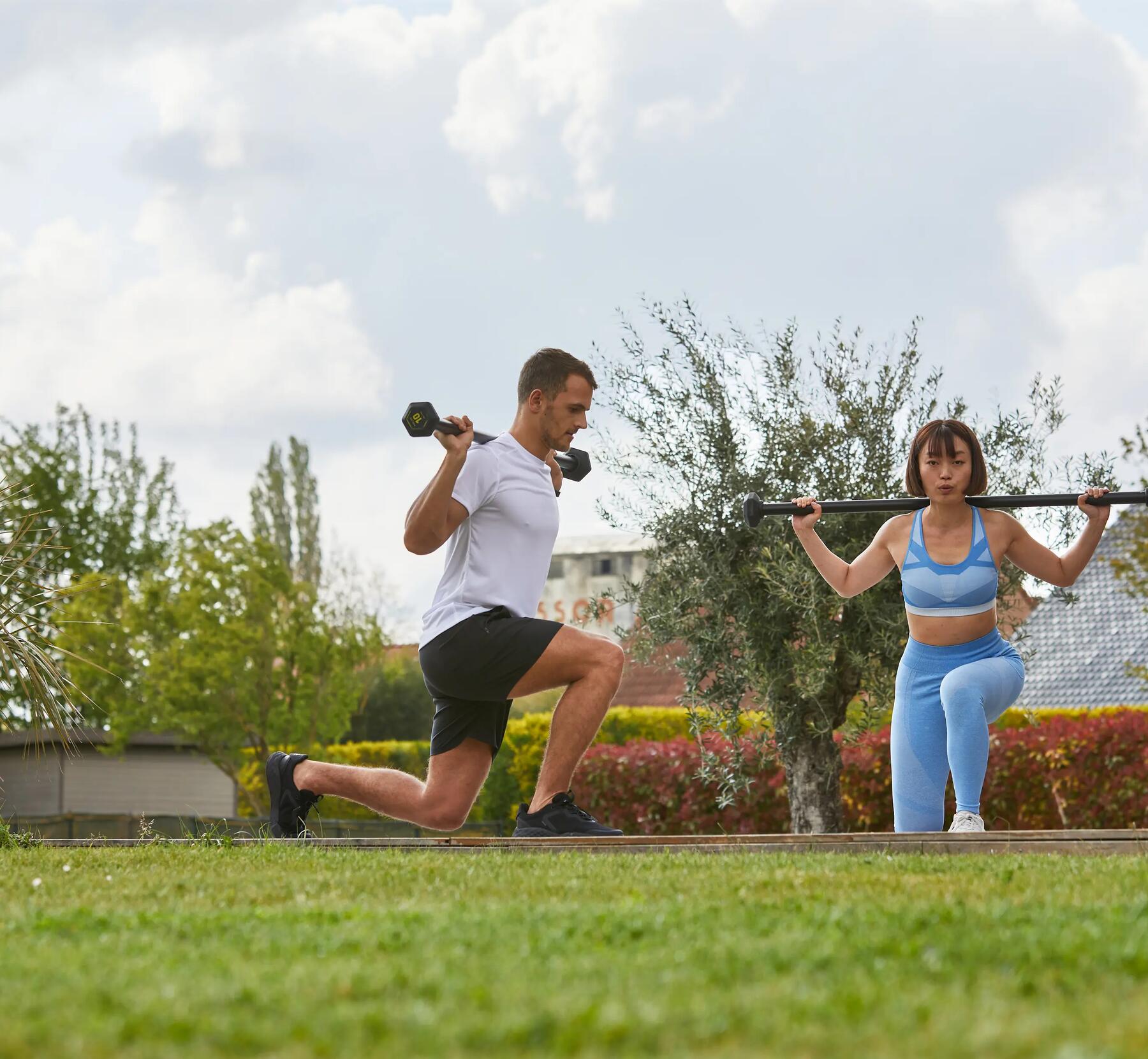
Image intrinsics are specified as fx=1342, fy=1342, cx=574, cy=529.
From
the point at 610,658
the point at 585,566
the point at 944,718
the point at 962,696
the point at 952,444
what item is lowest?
the point at 944,718

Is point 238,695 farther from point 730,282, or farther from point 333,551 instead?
point 333,551

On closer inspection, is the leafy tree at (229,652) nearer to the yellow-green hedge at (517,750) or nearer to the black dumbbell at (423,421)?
the yellow-green hedge at (517,750)

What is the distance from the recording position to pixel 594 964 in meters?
2.65

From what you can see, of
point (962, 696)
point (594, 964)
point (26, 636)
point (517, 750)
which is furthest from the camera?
point (517, 750)

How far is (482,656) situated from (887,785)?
290 inches

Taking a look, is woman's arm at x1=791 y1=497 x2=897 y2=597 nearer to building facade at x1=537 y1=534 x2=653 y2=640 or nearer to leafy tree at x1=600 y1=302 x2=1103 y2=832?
leafy tree at x1=600 y1=302 x2=1103 y2=832

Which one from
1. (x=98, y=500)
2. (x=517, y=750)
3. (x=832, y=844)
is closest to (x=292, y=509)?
(x=98, y=500)

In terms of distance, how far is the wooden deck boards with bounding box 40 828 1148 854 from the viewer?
5.08m

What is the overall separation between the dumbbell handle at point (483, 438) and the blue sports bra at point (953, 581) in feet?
5.89

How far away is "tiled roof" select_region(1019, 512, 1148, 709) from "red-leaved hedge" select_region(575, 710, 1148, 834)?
12486mm

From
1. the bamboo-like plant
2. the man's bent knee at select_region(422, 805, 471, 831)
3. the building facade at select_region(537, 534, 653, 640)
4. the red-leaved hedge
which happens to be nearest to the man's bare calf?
the man's bent knee at select_region(422, 805, 471, 831)

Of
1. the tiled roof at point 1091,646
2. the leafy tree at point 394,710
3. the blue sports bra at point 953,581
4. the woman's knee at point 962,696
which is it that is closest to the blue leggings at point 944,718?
the woman's knee at point 962,696

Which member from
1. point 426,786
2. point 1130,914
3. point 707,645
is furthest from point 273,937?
point 707,645

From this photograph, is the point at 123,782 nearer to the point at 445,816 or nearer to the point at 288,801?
the point at 288,801
